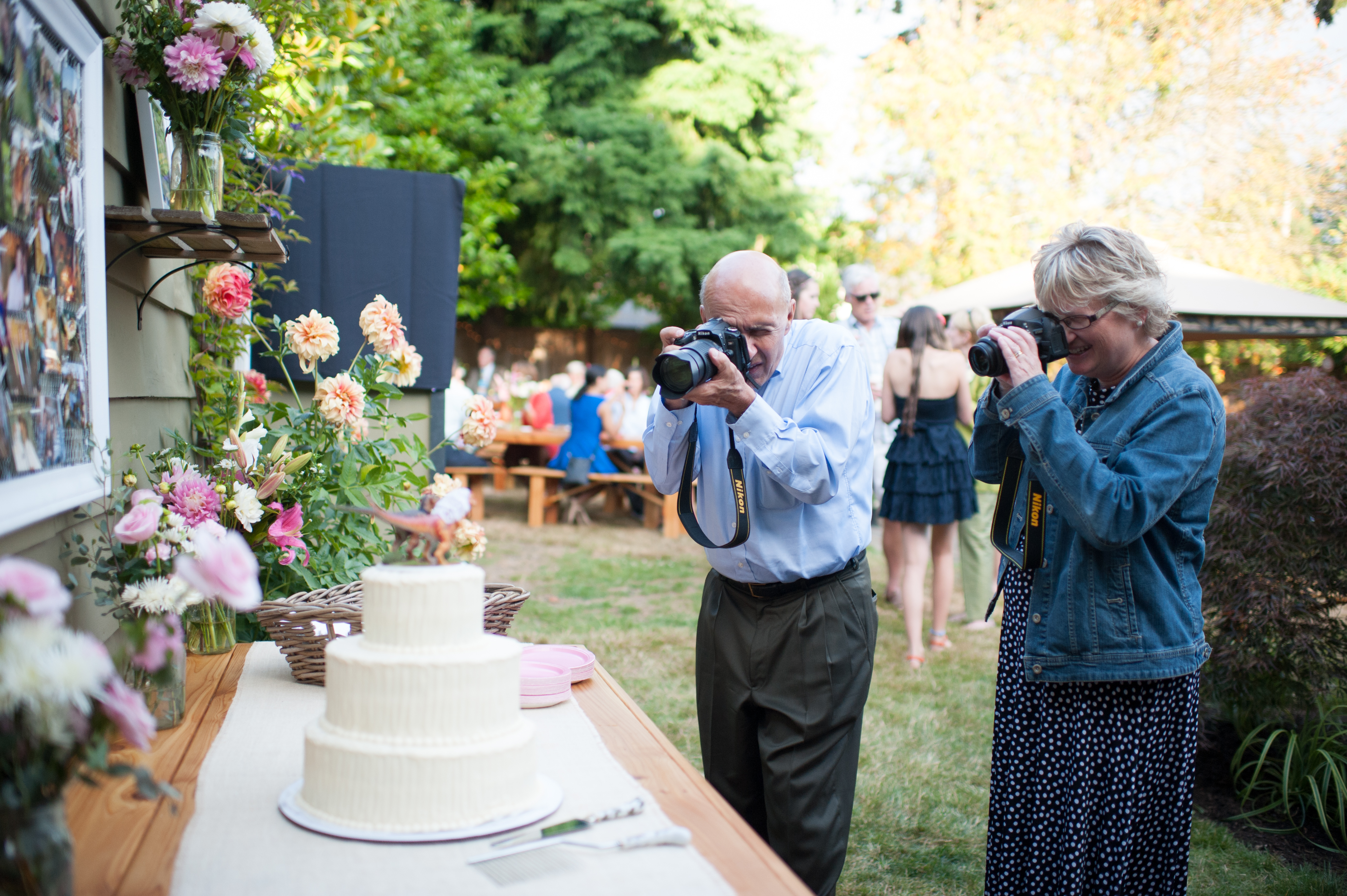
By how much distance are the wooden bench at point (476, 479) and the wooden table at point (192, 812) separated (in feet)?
21.9

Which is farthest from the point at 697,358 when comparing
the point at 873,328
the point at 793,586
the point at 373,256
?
the point at 873,328

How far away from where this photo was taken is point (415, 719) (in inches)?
44.8

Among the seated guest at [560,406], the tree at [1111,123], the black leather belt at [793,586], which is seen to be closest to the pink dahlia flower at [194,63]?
the black leather belt at [793,586]

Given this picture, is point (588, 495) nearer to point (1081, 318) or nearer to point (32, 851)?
point (1081, 318)

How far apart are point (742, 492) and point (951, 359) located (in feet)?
11.4

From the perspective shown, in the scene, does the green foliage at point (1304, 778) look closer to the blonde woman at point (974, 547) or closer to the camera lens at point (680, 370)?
the blonde woman at point (974, 547)

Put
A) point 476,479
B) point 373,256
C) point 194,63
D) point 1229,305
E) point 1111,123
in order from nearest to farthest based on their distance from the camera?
point 194,63, point 373,256, point 1229,305, point 476,479, point 1111,123

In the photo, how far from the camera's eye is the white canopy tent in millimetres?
5621

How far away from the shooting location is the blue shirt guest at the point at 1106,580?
1.78 metres

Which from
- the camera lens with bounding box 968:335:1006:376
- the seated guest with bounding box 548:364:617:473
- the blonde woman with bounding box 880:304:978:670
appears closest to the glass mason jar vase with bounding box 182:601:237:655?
the camera lens with bounding box 968:335:1006:376

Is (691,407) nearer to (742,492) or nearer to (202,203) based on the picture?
(742,492)

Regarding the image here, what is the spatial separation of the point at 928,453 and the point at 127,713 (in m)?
4.61

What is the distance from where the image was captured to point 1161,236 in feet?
37.7

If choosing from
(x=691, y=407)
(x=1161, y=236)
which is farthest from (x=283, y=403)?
(x=1161, y=236)
